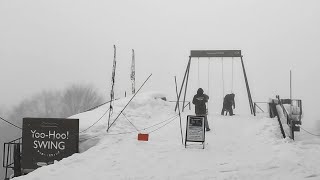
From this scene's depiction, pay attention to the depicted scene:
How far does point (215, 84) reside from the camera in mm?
190625

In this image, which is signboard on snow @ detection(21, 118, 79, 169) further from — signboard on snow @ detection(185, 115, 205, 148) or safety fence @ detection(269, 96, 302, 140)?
safety fence @ detection(269, 96, 302, 140)

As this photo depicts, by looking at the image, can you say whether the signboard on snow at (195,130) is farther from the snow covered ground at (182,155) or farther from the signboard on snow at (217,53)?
the signboard on snow at (217,53)

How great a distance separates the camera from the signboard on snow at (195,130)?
1212cm

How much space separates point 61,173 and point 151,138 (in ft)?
17.8

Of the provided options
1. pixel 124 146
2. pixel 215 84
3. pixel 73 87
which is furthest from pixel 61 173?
pixel 215 84

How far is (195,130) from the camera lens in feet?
40.1

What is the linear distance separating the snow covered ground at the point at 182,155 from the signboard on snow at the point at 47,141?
1.18 meters

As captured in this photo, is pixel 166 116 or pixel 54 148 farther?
pixel 166 116

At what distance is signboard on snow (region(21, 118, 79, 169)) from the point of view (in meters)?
13.2

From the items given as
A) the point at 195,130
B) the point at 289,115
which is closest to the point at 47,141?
the point at 195,130

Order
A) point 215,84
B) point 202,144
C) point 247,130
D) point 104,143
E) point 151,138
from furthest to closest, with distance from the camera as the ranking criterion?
point 215,84, point 247,130, point 151,138, point 104,143, point 202,144

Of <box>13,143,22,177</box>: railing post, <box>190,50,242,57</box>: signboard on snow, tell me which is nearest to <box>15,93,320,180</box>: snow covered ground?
<box>13,143,22,177</box>: railing post

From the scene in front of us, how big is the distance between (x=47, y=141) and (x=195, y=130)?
18.8 feet

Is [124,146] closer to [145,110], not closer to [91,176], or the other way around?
[91,176]
